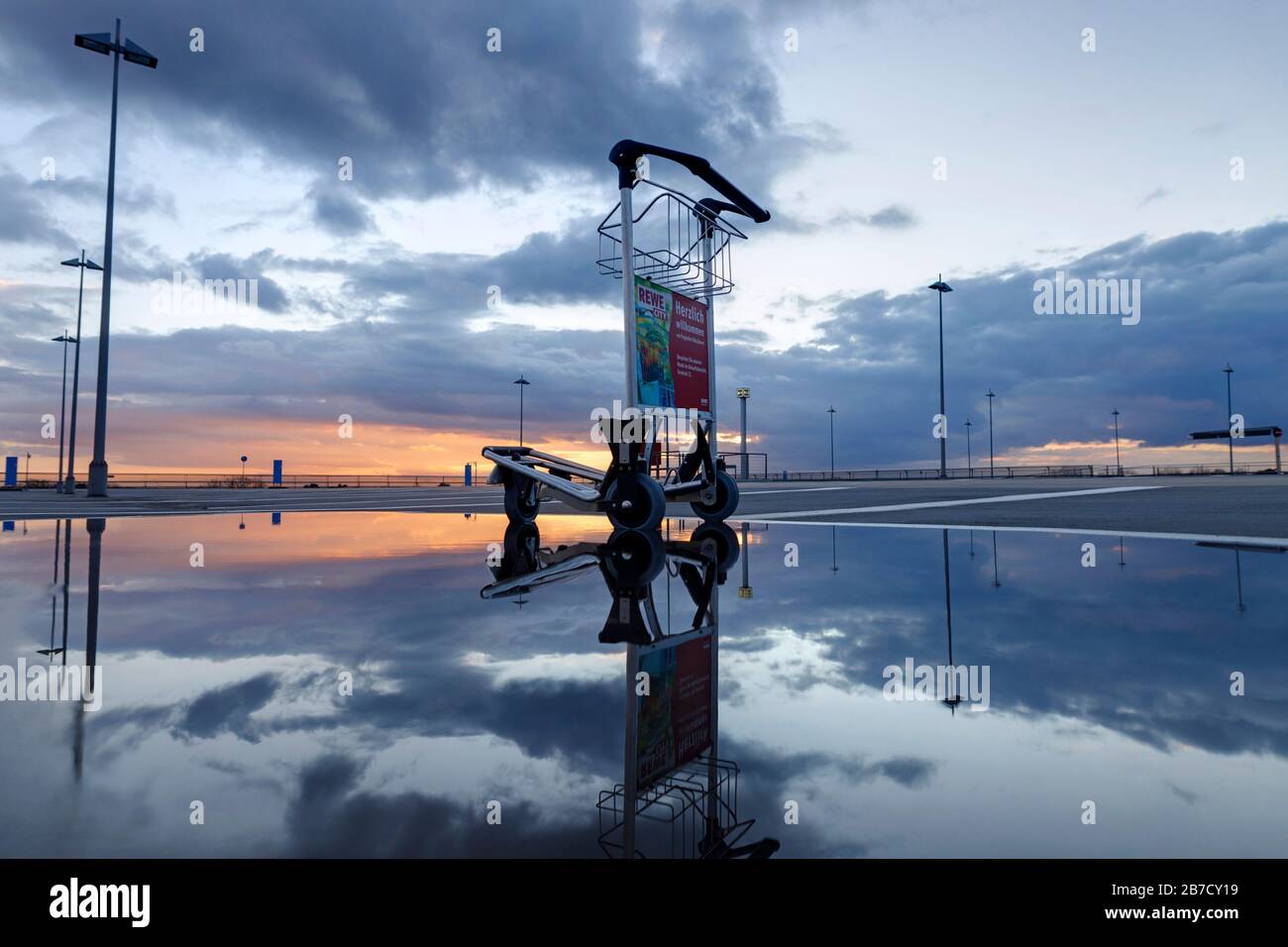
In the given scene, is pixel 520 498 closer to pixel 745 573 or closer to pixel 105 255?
pixel 745 573

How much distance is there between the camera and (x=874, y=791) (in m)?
1.47

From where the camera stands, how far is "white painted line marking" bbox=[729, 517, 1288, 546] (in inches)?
242

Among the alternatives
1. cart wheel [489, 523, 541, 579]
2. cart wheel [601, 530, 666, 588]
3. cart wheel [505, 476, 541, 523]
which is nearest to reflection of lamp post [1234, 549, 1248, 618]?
cart wheel [601, 530, 666, 588]

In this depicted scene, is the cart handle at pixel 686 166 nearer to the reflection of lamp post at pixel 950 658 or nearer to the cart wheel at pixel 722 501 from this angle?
the cart wheel at pixel 722 501

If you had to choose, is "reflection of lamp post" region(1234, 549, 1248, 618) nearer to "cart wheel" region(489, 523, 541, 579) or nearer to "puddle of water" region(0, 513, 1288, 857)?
"puddle of water" region(0, 513, 1288, 857)

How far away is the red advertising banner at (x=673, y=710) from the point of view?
1705 mm

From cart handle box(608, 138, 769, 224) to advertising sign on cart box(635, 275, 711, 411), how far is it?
38.0 inches

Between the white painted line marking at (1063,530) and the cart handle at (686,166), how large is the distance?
364 cm

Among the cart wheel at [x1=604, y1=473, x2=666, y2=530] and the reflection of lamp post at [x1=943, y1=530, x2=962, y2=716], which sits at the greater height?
the cart wheel at [x1=604, y1=473, x2=666, y2=530]

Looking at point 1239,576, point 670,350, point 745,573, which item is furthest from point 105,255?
point 1239,576

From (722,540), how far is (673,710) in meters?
4.96

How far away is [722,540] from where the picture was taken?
6957 mm

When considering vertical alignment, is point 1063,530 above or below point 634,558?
above
